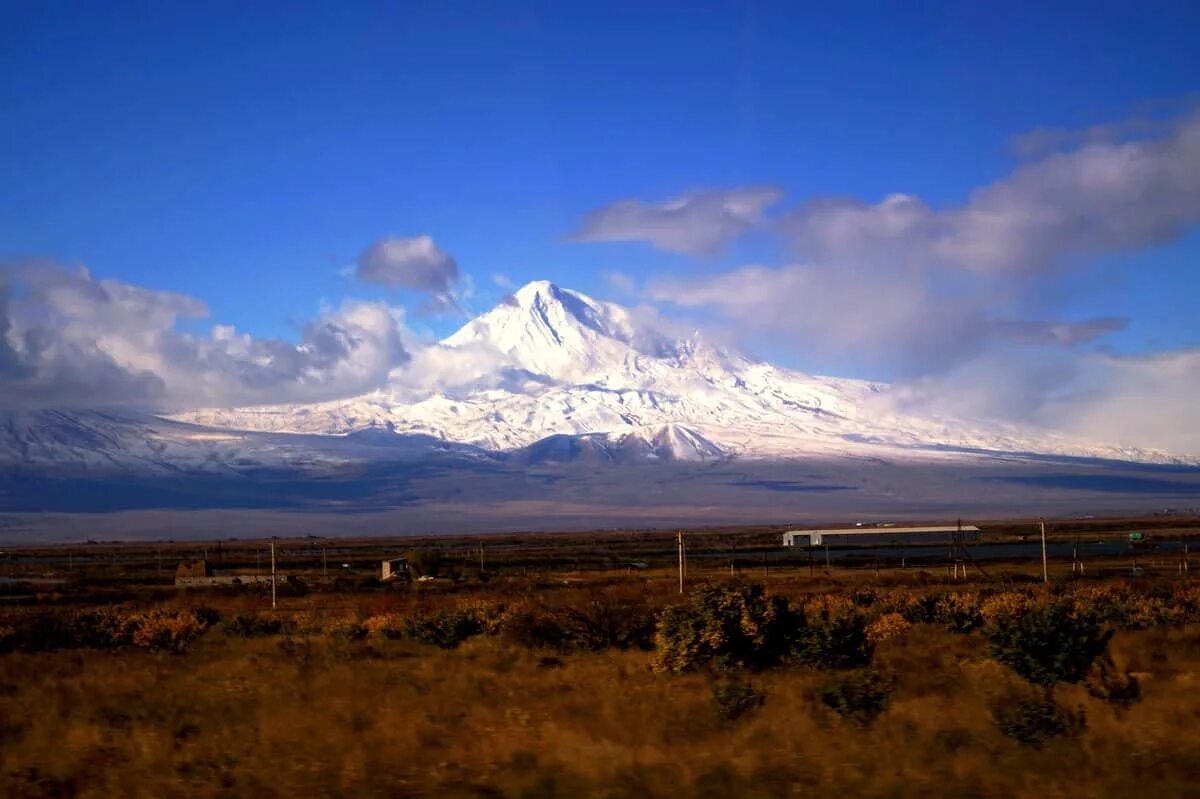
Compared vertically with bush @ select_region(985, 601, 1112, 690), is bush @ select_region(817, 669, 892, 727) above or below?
below

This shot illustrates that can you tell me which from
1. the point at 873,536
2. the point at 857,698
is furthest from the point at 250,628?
the point at 873,536

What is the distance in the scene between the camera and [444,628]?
23.4 metres

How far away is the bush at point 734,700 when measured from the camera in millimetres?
13477

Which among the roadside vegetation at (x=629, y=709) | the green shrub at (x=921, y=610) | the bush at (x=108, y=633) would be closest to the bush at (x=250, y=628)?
the bush at (x=108, y=633)

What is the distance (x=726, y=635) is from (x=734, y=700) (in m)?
4.11

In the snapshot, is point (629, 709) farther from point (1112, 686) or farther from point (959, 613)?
point (959, 613)

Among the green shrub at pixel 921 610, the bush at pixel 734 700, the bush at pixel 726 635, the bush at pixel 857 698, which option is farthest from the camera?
the green shrub at pixel 921 610

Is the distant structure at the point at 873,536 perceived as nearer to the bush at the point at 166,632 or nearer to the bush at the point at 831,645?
the bush at the point at 166,632

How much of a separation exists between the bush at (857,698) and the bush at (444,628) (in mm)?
10667

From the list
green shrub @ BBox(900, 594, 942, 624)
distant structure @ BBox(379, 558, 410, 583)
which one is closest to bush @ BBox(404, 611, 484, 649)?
green shrub @ BBox(900, 594, 942, 624)

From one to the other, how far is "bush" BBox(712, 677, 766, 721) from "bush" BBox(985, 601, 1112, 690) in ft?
11.9

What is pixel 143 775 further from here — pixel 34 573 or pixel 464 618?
pixel 34 573

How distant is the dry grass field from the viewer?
36.2 feet

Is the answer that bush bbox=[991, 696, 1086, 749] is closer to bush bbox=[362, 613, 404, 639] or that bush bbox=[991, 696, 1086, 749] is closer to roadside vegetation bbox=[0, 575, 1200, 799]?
roadside vegetation bbox=[0, 575, 1200, 799]
